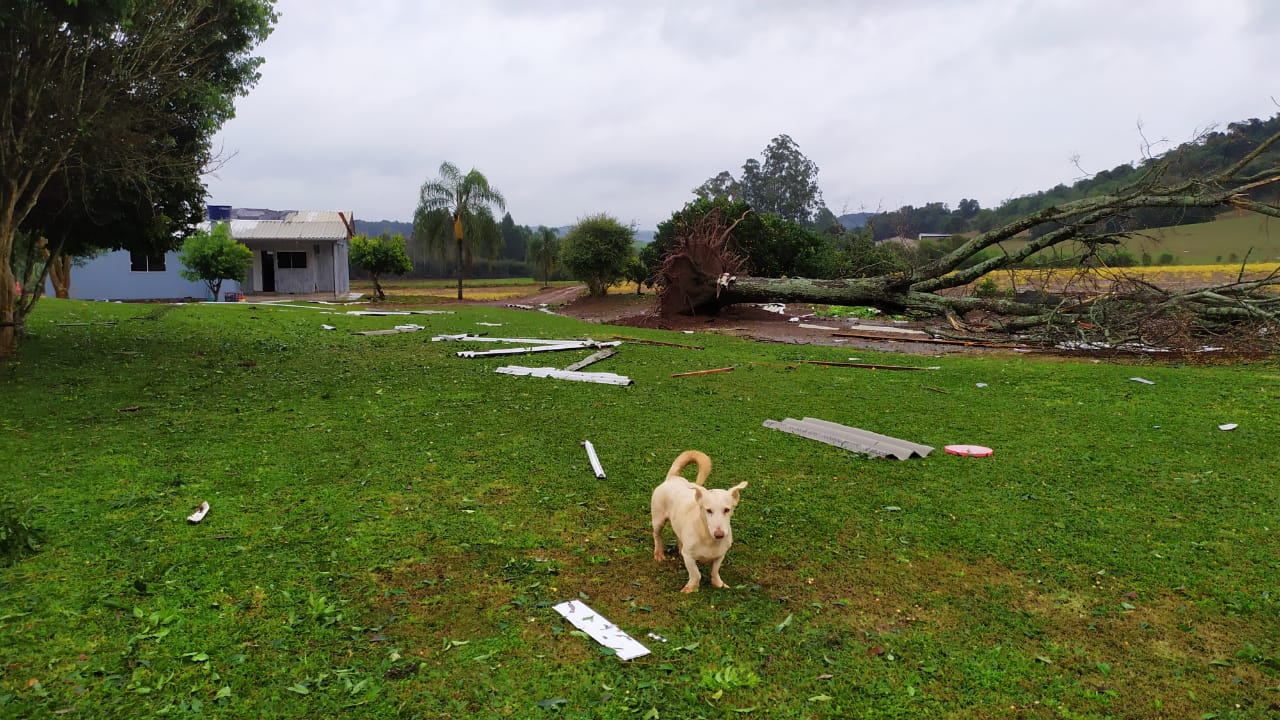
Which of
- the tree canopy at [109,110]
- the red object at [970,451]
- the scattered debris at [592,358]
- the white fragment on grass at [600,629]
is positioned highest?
the tree canopy at [109,110]

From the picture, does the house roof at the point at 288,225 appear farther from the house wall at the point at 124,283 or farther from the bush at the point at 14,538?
the bush at the point at 14,538

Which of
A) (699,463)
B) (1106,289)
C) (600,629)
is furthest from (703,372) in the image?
(1106,289)

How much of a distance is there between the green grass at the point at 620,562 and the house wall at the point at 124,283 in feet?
86.1

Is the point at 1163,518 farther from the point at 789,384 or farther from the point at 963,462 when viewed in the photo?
the point at 789,384

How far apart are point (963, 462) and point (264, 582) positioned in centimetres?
503

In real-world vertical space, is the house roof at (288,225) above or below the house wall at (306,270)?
above

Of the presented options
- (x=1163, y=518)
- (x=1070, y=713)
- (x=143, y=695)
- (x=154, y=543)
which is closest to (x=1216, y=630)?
(x=1070, y=713)

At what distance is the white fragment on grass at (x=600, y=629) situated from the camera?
2.97m

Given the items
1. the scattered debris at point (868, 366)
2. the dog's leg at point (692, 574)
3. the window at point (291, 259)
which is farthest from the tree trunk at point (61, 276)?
the dog's leg at point (692, 574)

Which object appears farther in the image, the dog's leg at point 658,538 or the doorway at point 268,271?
the doorway at point 268,271

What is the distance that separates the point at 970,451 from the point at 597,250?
24729mm

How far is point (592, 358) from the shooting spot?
35.2 ft

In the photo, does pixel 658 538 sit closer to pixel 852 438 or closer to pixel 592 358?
pixel 852 438

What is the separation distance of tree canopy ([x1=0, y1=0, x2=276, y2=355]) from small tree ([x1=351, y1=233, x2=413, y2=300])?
1554 centimetres
